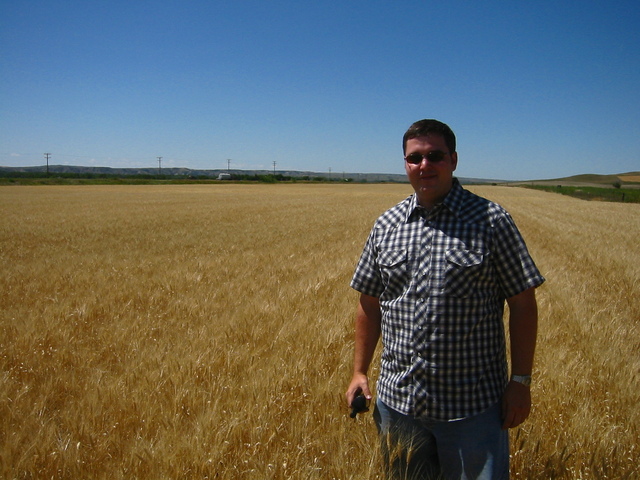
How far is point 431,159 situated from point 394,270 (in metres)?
0.48

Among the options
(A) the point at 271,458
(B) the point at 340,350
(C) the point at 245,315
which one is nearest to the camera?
(A) the point at 271,458

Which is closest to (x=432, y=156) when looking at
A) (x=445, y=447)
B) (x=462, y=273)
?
(x=462, y=273)

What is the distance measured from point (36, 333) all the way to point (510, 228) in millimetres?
3934

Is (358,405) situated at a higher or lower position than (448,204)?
lower

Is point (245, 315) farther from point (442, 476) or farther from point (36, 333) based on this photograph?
point (442, 476)

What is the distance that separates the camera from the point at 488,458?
1.68m

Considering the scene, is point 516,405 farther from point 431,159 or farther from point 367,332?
point 431,159

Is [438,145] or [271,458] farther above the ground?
[438,145]

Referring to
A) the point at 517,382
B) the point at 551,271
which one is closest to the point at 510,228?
the point at 517,382

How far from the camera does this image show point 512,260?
1.71 m

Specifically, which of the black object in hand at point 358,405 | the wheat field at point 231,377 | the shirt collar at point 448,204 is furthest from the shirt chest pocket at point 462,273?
the wheat field at point 231,377

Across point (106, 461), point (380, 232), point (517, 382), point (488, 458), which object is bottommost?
point (106, 461)

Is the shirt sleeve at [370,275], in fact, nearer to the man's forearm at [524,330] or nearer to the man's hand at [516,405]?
the man's forearm at [524,330]

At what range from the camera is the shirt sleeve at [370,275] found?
204 centimetres
